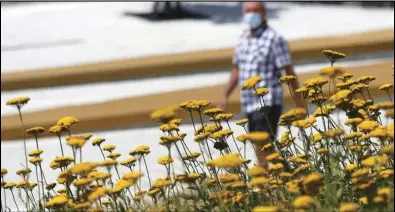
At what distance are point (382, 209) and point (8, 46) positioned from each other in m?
13.5

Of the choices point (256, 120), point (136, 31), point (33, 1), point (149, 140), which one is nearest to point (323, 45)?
point (149, 140)

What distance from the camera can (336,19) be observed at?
56.2ft

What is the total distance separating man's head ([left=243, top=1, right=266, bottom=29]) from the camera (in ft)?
18.5

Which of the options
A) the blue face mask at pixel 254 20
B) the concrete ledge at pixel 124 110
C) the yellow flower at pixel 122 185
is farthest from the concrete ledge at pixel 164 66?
the yellow flower at pixel 122 185

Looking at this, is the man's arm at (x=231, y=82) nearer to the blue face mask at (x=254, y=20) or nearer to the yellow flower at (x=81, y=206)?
the blue face mask at (x=254, y=20)

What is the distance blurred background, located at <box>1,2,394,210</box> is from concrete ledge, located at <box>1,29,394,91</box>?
0.04 feet

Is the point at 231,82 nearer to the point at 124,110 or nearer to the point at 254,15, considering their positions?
the point at 254,15

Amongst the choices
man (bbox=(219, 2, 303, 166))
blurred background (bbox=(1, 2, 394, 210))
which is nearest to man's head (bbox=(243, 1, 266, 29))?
man (bbox=(219, 2, 303, 166))

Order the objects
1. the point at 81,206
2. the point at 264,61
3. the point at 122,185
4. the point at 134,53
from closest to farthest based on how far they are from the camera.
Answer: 1. the point at 81,206
2. the point at 122,185
3. the point at 264,61
4. the point at 134,53

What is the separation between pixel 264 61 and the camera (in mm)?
5582

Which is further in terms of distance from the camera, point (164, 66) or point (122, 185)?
point (164, 66)

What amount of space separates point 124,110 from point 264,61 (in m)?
2.95

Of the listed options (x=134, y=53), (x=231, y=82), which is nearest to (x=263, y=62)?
(x=231, y=82)

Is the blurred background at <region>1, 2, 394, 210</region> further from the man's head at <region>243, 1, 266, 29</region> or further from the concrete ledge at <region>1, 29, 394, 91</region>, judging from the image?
the man's head at <region>243, 1, 266, 29</region>
